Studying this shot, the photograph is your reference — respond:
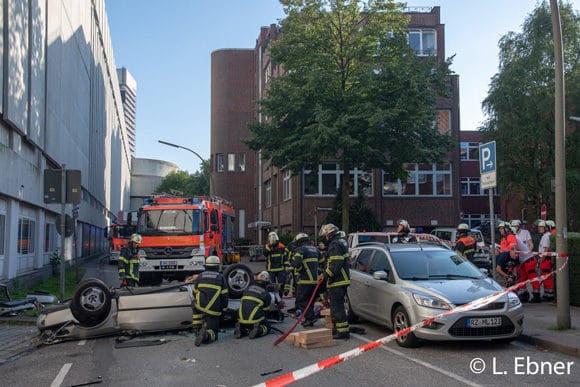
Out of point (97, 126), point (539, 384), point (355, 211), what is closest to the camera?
point (539, 384)

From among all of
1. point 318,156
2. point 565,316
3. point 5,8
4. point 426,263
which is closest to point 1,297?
point 5,8

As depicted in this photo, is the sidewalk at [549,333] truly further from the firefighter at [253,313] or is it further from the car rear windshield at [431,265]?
the firefighter at [253,313]

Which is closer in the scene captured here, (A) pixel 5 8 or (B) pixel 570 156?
(A) pixel 5 8

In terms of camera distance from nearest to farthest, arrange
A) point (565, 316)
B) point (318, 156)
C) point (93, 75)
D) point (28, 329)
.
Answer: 1. point (565, 316)
2. point (28, 329)
3. point (318, 156)
4. point (93, 75)

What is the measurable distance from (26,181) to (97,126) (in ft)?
93.2

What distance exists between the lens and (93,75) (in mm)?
43531

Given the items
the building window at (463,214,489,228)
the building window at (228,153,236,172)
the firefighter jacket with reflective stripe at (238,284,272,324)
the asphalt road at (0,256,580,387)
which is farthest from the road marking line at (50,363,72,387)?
the building window at (228,153,236,172)

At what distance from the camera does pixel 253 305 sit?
959 centimetres

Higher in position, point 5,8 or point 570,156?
point 5,8

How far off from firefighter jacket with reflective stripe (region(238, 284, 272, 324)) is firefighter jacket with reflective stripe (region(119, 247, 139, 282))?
5.48m

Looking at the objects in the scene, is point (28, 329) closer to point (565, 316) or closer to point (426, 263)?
point (426, 263)

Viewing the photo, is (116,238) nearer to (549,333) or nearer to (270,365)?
(270,365)

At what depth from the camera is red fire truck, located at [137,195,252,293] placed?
17.3 m

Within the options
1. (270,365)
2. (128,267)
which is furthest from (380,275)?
(128,267)
